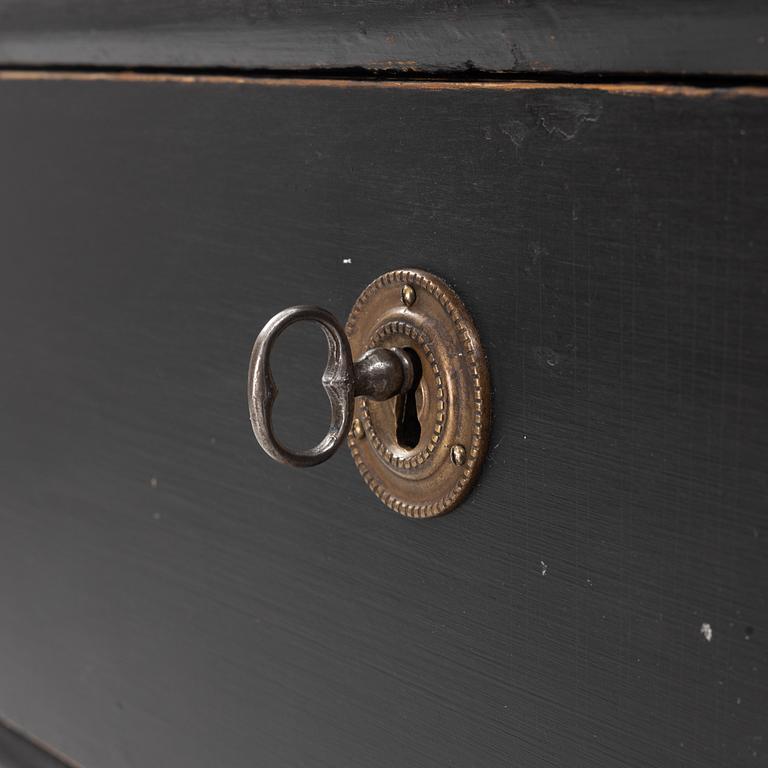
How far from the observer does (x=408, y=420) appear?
1.40 feet

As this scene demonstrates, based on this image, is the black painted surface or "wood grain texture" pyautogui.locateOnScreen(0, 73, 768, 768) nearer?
"wood grain texture" pyautogui.locateOnScreen(0, 73, 768, 768)

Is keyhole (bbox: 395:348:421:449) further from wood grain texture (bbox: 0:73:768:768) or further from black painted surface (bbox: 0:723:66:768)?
black painted surface (bbox: 0:723:66:768)

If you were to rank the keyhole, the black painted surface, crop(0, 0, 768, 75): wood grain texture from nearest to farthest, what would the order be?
crop(0, 0, 768, 75): wood grain texture
the keyhole
the black painted surface

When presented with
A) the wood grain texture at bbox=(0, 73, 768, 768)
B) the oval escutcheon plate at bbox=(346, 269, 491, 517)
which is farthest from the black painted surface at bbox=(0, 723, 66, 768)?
the oval escutcheon plate at bbox=(346, 269, 491, 517)

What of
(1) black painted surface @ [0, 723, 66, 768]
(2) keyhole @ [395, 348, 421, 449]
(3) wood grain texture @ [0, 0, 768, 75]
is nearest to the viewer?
(3) wood grain texture @ [0, 0, 768, 75]

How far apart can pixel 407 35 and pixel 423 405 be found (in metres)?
0.12

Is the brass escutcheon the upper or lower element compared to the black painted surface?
upper

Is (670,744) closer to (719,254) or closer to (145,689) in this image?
(719,254)

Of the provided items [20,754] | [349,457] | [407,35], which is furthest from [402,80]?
[20,754]

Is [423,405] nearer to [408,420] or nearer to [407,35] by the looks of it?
[408,420]

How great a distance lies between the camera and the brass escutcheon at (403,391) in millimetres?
388

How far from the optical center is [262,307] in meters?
0.48

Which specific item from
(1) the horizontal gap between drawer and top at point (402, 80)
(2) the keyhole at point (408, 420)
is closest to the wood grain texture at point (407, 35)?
(1) the horizontal gap between drawer and top at point (402, 80)

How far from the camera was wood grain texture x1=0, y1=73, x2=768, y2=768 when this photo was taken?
0.33 m
